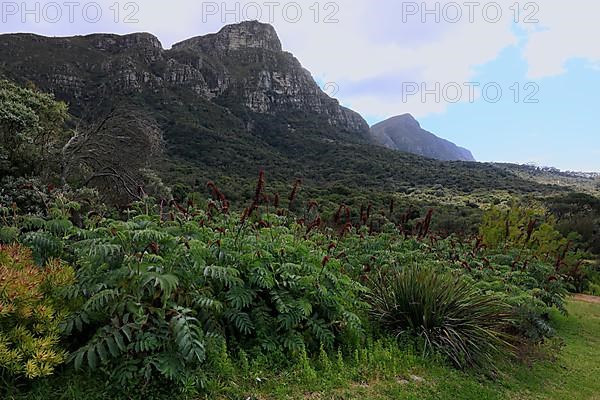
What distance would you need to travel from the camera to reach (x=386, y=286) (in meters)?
6.39

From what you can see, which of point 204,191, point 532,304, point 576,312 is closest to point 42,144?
point 532,304

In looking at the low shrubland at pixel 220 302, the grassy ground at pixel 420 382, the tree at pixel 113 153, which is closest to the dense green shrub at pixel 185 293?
the low shrubland at pixel 220 302

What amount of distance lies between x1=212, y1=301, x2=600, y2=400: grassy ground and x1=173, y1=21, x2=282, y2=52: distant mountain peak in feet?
316

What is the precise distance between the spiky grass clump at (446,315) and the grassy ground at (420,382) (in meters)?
0.33

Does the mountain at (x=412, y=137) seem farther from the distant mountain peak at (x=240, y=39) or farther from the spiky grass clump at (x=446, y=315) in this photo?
the spiky grass clump at (x=446, y=315)

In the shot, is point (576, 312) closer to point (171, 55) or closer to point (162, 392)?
point (162, 392)

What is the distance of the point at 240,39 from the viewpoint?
101 metres

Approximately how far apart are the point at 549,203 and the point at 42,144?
33579 mm

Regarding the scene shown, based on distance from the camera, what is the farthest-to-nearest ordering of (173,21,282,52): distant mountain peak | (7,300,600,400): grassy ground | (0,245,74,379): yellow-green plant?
(173,21,282,52): distant mountain peak
(7,300,600,400): grassy ground
(0,245,74,379): yellow-green plant

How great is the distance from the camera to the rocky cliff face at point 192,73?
42438 millimetres

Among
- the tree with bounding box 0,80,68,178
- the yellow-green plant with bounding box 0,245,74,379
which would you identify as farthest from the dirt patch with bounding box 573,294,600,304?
the tree with bounding box 0,80,68,178

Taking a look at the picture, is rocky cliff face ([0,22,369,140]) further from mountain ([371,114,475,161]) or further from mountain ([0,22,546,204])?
mountain ([371,114,475,161])

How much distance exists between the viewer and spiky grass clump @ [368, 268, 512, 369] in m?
5.52

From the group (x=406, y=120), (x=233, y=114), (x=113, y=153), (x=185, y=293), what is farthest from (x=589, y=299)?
(x=406, y=120)
